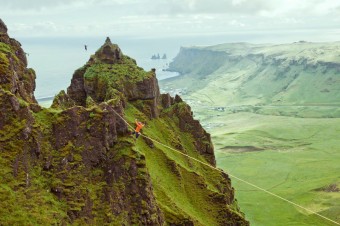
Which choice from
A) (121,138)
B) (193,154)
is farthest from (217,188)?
(121,138)

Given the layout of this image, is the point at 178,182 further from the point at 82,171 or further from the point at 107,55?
the point at 107,55

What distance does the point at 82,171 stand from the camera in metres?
50.8

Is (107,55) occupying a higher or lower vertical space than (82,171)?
higher

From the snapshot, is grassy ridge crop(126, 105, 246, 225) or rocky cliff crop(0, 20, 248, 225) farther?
grassy ridge crop(126, 105, 246, 225)

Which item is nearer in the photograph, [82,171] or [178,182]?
[82,171]

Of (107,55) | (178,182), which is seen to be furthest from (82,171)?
(107,55)

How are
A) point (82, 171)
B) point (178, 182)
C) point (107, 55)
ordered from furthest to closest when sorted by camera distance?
point (107, 55) → point (178, 182) → point (82, 171)

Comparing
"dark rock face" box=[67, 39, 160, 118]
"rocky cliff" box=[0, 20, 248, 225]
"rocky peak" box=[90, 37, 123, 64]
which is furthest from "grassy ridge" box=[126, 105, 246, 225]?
"rocky peak" box=[90, 37, 123, 64]

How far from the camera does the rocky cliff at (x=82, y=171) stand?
146ft

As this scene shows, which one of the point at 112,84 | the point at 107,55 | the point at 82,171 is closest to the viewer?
the point at 82,171

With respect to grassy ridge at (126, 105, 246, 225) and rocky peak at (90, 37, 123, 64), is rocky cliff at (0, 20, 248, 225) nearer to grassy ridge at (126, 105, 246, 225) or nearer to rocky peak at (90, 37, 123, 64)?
grassy ridge at (126, 105, 246, 225)

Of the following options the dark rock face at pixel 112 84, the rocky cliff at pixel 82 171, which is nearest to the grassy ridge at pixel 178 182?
the rocky cliff at pixel 82 171

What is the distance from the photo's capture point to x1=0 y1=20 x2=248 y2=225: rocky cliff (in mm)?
44500

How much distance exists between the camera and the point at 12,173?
4388cm
